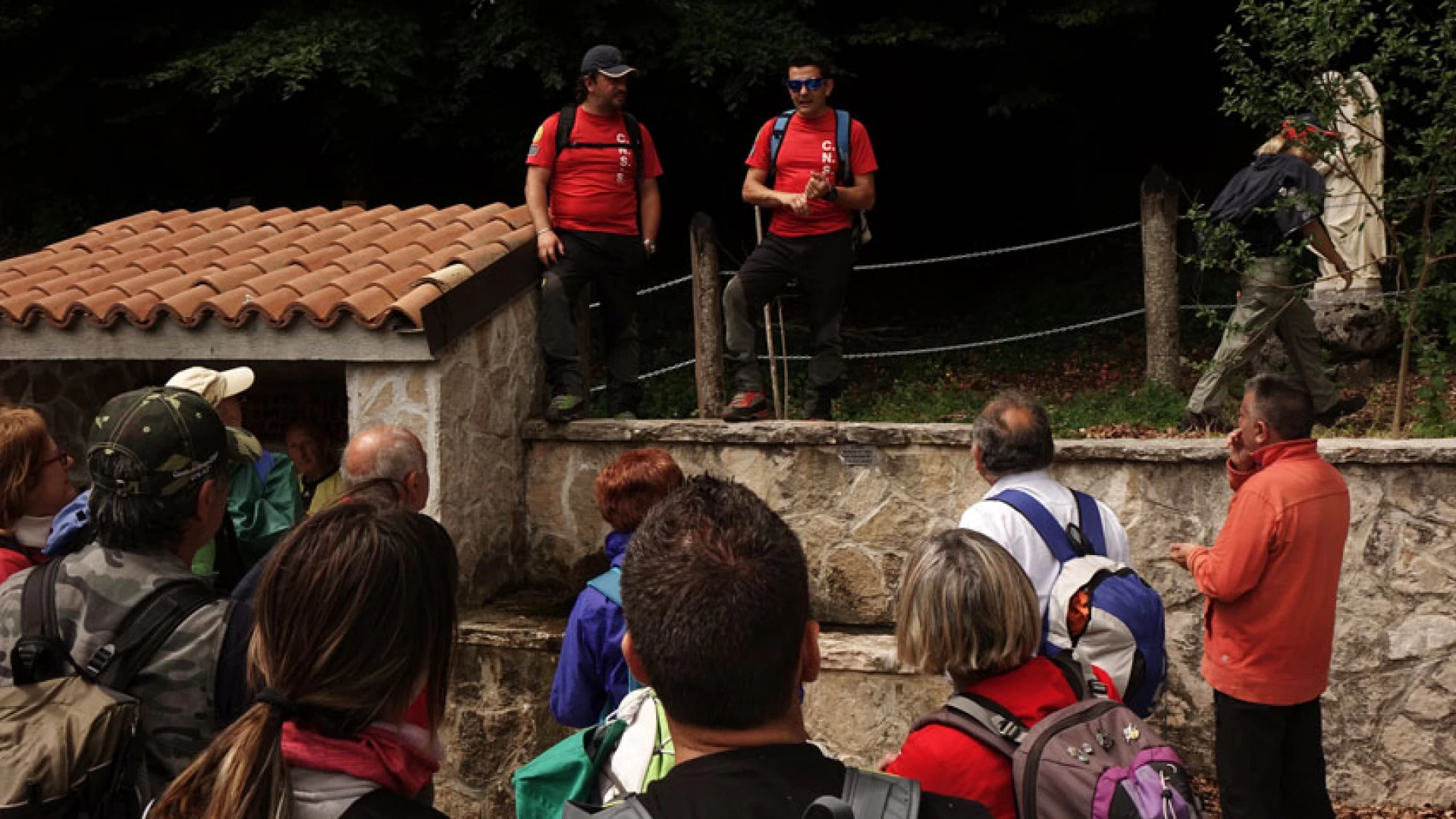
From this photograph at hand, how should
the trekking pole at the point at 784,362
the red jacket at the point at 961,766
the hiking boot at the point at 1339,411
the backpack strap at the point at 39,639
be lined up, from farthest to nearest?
the trekking pole at the point at 784,362
the hiking boot at the point at 1339,411
the red jacket at the point at 961,766
the backpack strap at the point at 39,639

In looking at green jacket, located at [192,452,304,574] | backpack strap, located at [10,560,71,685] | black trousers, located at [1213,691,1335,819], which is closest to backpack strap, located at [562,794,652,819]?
backpack strap, located at [10,560,71,685]

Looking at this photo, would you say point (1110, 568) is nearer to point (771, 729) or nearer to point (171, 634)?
point (771, 729)

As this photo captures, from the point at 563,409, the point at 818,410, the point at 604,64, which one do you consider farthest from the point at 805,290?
the point at 604,64

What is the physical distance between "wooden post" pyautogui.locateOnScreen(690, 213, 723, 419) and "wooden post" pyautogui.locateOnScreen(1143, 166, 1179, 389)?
256 cm

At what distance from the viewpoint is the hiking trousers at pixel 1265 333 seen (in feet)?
20.8

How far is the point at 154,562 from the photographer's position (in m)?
2.32

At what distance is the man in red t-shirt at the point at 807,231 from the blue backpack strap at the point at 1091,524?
9.26ft

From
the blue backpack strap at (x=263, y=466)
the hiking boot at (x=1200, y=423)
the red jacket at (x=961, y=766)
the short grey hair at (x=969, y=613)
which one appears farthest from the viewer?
the hiking boot at (x=1200, y=423)

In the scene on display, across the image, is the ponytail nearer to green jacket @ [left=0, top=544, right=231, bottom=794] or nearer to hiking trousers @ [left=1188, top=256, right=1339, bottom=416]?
green jacket @ [left=0, top=544, right=231, bottom=794]

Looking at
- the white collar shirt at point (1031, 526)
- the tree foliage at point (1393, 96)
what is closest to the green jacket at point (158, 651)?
the white collar shirt at point (1031, 526)

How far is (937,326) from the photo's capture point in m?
12.7

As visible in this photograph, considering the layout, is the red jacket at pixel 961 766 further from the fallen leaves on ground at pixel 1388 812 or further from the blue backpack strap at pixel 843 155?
the blue backpack strap at pixel 843 155

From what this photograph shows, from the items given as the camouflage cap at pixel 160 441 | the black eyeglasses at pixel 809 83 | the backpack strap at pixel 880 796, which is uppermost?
the black eyeglasses at pixel 809 83

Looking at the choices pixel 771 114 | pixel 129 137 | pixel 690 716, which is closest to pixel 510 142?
pixel 771 114
